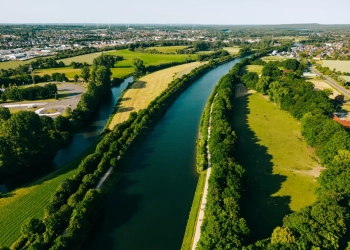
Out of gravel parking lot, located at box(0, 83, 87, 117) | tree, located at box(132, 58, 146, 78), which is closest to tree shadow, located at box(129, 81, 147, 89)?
tree, located at box(132, 58, 146, 78)

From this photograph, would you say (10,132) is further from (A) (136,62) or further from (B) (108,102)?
(A) (136,62)

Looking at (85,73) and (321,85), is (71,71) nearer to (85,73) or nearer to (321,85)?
(85,73)

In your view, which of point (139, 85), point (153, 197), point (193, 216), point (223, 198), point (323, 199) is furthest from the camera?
point (139, 85)

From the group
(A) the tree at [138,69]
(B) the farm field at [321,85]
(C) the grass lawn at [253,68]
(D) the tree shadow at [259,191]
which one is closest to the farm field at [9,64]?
(A) the tree at [138,69]

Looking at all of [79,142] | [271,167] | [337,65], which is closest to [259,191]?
[271,167]

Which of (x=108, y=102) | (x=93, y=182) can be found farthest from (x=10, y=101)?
(x=93, y=182)
